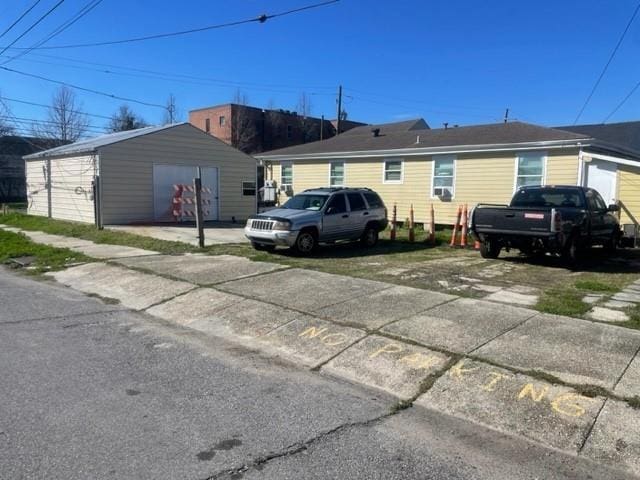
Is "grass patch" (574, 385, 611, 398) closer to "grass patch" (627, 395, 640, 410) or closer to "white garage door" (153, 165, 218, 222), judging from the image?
"grass patch" (627, 395, 640, 410)

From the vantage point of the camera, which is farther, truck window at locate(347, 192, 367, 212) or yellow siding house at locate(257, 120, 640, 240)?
yellow siding house at locate(257, 120, 640, 240)

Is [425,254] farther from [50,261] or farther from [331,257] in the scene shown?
[50,261]

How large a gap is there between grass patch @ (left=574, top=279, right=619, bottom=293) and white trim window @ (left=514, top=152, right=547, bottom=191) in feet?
27.7

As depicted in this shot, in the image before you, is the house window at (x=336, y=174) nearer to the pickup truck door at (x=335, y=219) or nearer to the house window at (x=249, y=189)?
the house window at (x=249, y=189)

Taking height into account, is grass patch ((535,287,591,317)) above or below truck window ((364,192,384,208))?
below

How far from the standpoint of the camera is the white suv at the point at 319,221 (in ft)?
40.6

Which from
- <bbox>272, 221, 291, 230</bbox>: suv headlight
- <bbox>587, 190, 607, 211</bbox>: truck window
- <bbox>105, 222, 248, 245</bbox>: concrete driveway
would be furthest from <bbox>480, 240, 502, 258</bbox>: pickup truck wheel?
<bbox>105, 222, 248, 245</bbox>: concrete driveway

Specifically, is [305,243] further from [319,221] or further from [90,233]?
[90,233]

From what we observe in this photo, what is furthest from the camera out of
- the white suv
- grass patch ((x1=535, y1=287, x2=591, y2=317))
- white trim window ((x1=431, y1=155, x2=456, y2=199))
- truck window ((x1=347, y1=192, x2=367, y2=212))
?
white trim window ((x1=431, y1=155, x2=456, y2=199))

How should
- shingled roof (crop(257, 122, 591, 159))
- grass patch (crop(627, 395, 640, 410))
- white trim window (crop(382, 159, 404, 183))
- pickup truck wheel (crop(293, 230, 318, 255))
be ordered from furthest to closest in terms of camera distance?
white trim window (crop(382, 159, 404, 183))
shingled roof (crop(257, 122, 591, 159))
pickup truck wheel (crop(293, 230, 318, 255))
grass patch (crop(627, 395, 640, 410))

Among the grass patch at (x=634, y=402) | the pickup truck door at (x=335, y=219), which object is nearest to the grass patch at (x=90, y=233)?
the pickup truck door at (x=335, y=219)

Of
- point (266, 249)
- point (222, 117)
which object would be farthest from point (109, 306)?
point (222, 117)

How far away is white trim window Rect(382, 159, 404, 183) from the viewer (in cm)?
2056

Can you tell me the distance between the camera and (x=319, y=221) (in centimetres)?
1295
